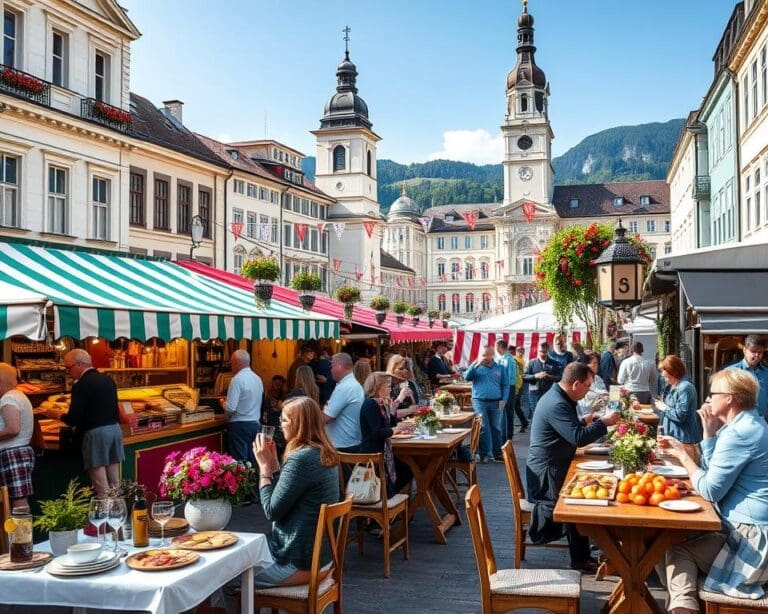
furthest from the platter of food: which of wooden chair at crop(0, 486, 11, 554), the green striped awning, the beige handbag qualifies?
the green striped awning

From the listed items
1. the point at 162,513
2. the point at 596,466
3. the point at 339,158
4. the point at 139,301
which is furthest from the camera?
the point at 339,158

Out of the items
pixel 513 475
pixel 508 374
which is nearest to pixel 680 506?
pixel 513 475

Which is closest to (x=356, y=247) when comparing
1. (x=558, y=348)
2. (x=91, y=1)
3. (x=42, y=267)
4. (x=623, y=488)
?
(x=91, y=1)

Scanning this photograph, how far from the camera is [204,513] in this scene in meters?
4.54

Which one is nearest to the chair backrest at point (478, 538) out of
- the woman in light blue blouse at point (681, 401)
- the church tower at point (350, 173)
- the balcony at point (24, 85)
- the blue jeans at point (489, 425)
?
the woman in light blue blouse at point (681, 401)

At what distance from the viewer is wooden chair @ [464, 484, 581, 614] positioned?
4473 millimetres

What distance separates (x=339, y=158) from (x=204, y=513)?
193 ft

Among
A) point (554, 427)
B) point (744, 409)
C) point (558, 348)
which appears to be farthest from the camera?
point (558, 348)

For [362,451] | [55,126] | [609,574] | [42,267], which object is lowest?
[609,574]

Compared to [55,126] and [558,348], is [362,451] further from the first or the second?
[55,126]

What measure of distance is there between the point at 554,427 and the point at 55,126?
56.4ft

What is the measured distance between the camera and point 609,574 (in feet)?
20.8

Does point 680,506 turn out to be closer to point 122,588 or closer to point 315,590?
point 315,590

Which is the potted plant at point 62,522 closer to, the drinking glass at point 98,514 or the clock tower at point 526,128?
the drinking glass at point 98,514
